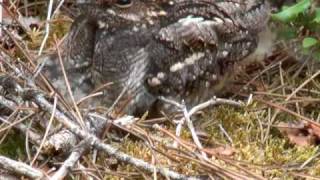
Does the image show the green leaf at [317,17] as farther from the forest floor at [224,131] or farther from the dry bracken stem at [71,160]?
the dry bracken stem at [71,160]

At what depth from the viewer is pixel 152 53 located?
9.59 feet

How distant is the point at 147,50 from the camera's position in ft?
9.61

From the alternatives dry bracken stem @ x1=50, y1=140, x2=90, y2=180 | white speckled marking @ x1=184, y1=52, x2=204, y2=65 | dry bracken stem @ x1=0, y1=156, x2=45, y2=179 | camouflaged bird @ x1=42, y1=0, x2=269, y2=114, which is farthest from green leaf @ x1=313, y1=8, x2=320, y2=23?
dry bracken stem @ x1=0, y1=156, x2=45, y2=179

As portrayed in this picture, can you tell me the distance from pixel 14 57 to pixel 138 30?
1.78 feet

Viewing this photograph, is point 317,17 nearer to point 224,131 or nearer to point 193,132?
point 224,131

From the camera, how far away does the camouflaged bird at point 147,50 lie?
2.91m

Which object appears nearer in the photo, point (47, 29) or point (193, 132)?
point (193, 132)

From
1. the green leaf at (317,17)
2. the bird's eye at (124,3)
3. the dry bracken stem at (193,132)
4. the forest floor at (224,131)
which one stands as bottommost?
the forest floor at (224,131)

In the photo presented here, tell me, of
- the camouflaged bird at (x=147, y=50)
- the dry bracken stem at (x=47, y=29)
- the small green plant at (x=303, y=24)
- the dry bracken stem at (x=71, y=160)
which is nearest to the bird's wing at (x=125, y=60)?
the camouflaged bird at (x=147, y=50)

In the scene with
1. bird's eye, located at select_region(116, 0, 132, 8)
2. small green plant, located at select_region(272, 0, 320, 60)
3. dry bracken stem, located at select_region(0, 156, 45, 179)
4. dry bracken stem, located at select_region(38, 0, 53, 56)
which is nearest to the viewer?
dry bracken stem, located at select_region(0, 156, 45, 179)

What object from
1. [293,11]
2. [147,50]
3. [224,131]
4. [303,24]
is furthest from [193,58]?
[303,24]

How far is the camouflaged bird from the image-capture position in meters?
2.91

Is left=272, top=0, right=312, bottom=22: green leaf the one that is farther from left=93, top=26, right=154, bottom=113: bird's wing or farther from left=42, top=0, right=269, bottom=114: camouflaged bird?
left=93, top=26, right=154, bottom=113: bird's wing

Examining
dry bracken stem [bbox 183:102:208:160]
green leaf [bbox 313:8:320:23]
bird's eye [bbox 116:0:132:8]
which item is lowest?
dry bracken stem [bbox 183:102:208:160]
